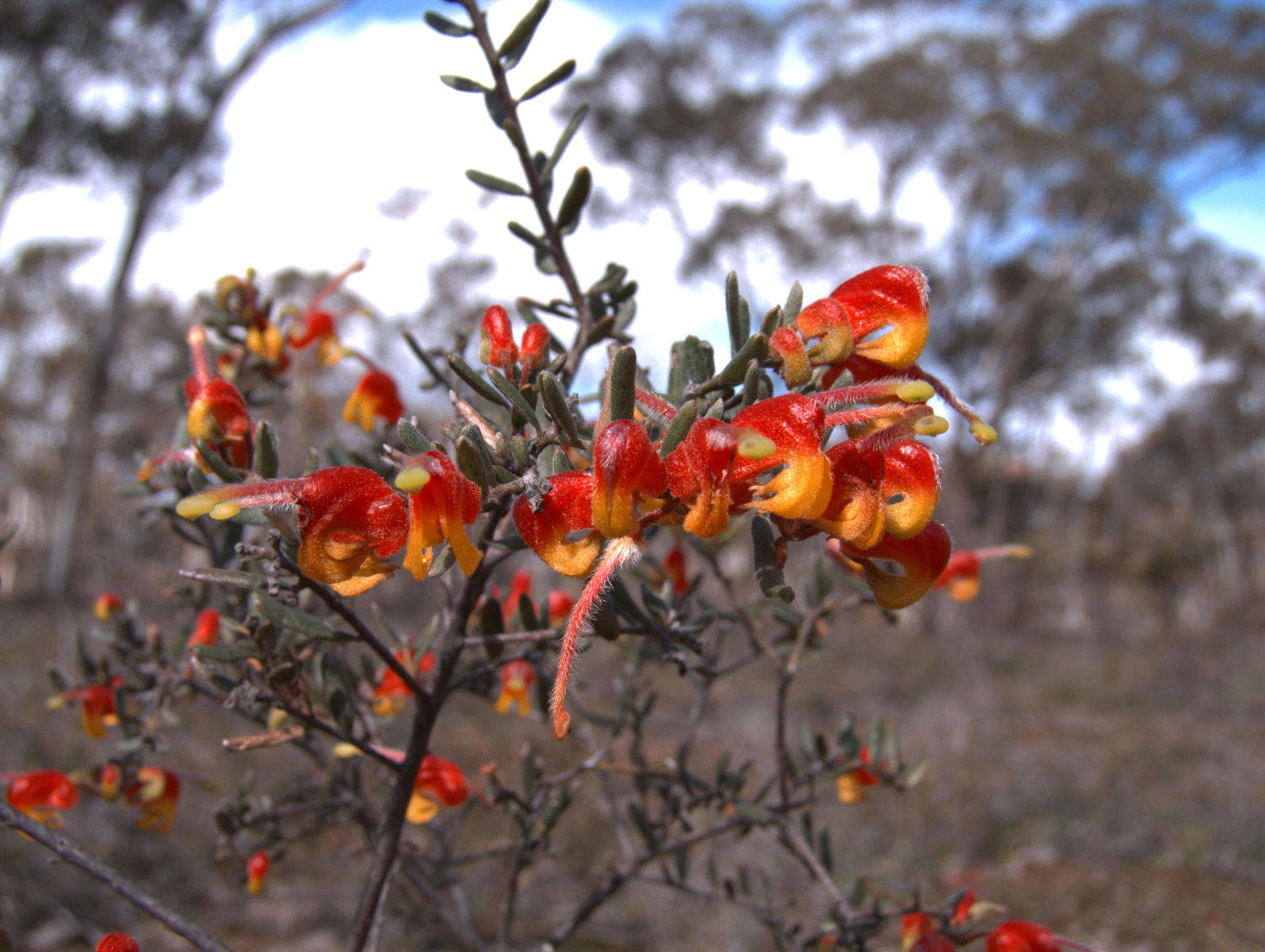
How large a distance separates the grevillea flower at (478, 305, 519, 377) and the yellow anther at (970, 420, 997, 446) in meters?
0.31

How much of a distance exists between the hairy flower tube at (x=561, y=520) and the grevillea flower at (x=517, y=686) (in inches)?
14.0

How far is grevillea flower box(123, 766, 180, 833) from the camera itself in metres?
0.81

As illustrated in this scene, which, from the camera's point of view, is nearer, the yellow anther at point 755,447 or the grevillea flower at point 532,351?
the yellow anther at point 755,447

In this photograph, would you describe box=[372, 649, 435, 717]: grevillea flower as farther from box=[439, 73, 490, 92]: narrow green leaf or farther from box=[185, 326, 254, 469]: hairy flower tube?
box=[439, 73, 490, 92]: narrow green leaf

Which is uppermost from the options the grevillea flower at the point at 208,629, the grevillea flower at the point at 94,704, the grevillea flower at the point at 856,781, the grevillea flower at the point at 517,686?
the grevillea flower at the point at 208,629

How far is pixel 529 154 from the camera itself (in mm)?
613

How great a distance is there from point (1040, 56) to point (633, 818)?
10.6 metres

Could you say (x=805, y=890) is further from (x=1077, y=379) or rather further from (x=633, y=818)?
(x=1077, y=379)

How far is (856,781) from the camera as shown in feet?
2.89

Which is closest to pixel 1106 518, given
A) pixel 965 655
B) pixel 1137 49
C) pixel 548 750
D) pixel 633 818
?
pixel 1137 49

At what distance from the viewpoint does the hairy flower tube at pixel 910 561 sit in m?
0.44

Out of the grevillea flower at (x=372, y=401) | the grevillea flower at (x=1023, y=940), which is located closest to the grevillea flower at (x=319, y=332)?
the grevillea flower at (x=372, y=401)

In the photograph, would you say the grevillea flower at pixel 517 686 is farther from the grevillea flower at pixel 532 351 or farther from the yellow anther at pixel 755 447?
the yellow anther at pixel 755 447

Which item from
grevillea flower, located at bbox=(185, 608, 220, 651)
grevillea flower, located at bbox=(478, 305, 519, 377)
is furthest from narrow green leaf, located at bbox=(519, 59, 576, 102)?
grevillea flower, located at bbox=(185, 608, 220, 651)
